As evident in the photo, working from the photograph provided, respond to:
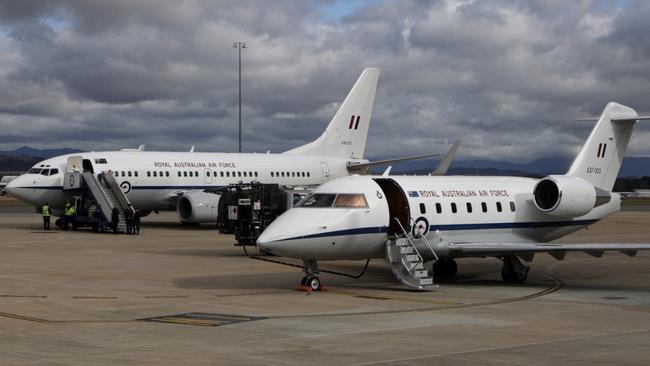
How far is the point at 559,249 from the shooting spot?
23719mm

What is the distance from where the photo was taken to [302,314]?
754 inches

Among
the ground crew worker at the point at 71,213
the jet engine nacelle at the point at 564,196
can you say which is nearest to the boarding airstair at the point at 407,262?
the jet engine nacelle at the point at 564,196

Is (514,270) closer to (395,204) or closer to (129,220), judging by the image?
(395,204)

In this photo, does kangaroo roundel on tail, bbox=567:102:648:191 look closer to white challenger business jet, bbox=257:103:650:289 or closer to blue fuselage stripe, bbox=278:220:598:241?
white challenger business jet, bbox=257:103:650:289

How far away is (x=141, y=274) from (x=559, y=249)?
11855 mm

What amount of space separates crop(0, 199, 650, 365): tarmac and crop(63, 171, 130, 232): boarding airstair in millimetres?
13848

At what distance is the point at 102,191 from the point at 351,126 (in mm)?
18846

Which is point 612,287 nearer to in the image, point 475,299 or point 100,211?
point 475,299

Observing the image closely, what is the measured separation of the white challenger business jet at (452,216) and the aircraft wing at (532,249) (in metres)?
0.03

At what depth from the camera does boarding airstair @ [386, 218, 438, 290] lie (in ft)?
77.6

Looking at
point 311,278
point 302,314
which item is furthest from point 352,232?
→ point 302,314

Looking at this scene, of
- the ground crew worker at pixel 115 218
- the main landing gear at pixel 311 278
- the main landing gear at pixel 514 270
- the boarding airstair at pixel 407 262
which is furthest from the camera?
the ground crew worker at pixel 115 218

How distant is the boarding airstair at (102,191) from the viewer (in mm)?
47344

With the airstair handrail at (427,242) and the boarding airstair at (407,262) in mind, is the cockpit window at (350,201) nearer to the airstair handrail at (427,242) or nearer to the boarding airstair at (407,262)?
the boarding airstair at (407,262)
